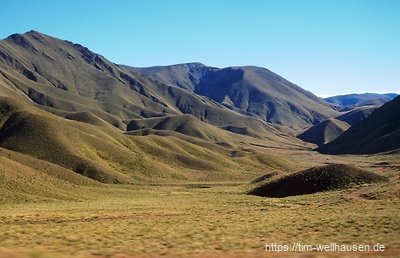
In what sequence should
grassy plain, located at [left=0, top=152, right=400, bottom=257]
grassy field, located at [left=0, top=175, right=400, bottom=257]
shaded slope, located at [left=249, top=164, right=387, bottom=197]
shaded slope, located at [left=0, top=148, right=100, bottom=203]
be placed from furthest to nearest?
shaded slope, located at [left=249, top=164, right=387, bottom=197] → shaded slope, located at [left=0, top=148, right=100, bottom=203] → grassy field, located at [left=0, top=175, right=400, bottom=257] → grassy plain, located at [left=0, top=152, right=400, bottom=257]

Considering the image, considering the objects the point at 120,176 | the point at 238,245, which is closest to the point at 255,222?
the point at 238,245

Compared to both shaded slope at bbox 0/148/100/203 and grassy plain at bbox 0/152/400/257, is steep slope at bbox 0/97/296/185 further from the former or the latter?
grassy plain at bbox 0/152/400/257

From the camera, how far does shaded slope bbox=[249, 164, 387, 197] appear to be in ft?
220

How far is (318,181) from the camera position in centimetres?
6944

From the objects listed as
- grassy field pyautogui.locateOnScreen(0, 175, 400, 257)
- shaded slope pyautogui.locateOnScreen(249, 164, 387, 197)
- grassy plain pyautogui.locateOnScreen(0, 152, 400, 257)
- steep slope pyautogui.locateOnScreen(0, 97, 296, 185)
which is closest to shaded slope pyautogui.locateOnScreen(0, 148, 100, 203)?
steep slope pyautogui.locateOnScreen(0, 97, 296, 185)

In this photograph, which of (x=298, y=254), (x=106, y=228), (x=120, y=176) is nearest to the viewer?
(x=298, y=254)

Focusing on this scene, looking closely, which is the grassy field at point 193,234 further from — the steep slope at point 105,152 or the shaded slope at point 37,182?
the steep slope at point 105,152

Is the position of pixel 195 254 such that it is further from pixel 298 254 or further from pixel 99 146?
pixel 99 146

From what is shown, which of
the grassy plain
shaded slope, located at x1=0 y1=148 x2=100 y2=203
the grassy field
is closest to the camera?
the grassy plain

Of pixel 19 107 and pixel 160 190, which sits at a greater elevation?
pixel 19 107

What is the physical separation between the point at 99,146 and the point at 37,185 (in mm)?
48528

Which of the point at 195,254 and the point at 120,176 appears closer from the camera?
the point at 195,254

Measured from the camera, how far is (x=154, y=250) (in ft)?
73.7

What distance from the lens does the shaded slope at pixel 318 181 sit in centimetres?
6694
